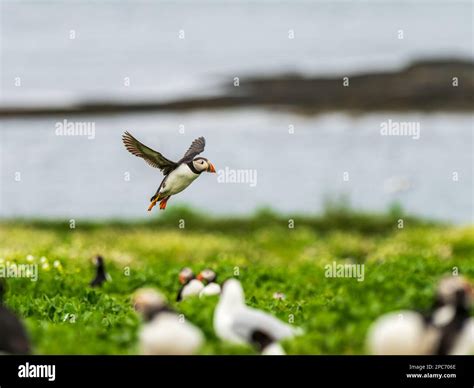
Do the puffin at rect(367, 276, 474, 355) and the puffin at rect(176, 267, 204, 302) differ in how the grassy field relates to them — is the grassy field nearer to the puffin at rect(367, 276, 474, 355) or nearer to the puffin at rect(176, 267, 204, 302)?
the puffin at rect(176, 267, 204, 302)

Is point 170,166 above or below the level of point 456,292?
above

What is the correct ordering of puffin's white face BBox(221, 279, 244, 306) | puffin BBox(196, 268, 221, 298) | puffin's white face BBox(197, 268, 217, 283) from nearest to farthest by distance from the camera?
puffin's white face BBox(221, 279, 244, 306), puffin BBox(196, 268, 221, 298), puffin's white face BBox(197, 268, 217, 283)

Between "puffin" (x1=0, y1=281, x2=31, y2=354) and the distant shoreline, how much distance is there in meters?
24.4

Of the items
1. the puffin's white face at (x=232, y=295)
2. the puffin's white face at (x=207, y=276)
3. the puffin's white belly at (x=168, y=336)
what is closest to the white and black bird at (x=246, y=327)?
the puffin's white face at (x=232, y=295)

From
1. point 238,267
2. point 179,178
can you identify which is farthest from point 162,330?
point 238,267

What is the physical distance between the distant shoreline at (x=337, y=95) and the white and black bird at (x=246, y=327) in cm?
2376

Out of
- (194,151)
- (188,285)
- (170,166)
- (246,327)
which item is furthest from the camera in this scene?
(188,285)

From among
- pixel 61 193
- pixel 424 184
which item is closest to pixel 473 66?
pixel 424 184

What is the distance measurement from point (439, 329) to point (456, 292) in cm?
34

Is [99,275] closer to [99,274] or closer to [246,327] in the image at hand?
[99,274]

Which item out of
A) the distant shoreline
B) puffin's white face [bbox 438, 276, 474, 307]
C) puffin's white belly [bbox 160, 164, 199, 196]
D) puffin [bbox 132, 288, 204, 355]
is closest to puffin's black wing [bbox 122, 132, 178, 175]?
puffin's white belly [bbox 160, 164, 199, 196]

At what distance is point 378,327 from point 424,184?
669 inches

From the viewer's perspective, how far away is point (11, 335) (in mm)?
7766

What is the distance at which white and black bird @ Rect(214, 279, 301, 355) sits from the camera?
322 inches
